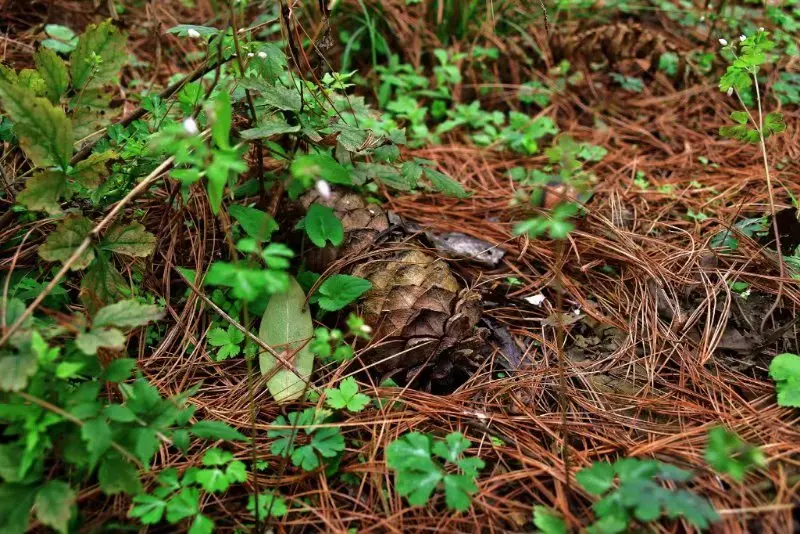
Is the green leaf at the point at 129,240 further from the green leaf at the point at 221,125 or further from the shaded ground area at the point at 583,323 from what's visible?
the green leaf at the point at 221,125

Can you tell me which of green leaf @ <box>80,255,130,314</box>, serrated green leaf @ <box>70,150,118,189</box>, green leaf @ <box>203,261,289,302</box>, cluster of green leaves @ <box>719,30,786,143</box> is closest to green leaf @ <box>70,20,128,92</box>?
serrated green leaf @ <box>70,150,118,189</box>

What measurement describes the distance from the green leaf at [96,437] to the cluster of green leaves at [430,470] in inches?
24.4

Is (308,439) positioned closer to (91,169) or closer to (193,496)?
(193,496)

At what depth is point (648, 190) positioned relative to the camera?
2.59 meters

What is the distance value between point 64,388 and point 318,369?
656mm

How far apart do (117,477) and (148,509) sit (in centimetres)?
10

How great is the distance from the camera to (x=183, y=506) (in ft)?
4.44

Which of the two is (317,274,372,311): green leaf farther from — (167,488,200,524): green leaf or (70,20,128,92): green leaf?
(70,20,128,92): green leaf

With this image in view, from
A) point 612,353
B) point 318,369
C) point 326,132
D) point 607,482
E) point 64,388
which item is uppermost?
point 326,132

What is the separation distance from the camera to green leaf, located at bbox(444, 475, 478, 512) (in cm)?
132

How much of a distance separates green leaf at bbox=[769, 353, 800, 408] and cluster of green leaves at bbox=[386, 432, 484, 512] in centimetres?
91

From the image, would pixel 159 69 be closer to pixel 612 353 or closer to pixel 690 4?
pixel 612 353

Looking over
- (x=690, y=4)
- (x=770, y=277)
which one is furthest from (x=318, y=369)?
(x=690, y=4)

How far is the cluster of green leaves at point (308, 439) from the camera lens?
1.49m
